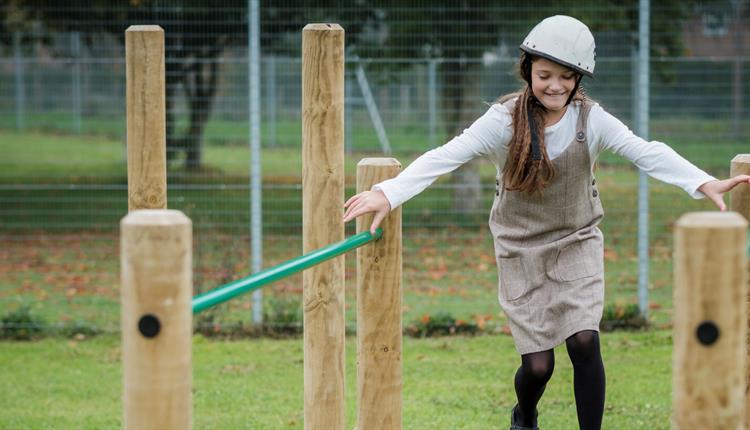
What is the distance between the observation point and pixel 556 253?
3990 millimetres

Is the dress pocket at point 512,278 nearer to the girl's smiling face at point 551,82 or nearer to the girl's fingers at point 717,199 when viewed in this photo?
the girl's smiling face at point 551,82

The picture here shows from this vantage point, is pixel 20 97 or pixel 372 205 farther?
pixel 20 97

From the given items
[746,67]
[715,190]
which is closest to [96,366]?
[715,190]

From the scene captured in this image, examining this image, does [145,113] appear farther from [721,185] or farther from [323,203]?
[721,185]

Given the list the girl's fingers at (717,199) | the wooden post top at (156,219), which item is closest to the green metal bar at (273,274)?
the wooden post top at (156,219)

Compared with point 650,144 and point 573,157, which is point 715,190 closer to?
point 650,144

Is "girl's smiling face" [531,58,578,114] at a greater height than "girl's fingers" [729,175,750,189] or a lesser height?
greater

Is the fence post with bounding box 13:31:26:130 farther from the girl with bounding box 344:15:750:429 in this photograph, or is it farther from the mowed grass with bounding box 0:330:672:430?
the girl with bounding box 344:15:750:429

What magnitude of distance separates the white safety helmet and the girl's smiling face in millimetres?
69

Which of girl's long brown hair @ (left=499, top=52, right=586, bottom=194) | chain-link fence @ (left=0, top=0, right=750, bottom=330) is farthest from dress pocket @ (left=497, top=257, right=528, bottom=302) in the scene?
chain-link fence @ (left=0, top=0, right=750, bottom=330)

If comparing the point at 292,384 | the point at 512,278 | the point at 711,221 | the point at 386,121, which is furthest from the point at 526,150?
the point at 386,121

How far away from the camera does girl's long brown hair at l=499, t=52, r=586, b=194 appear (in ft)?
12.7

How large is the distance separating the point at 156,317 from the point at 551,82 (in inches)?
79.3

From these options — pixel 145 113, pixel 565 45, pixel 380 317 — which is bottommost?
pixel 380 317
